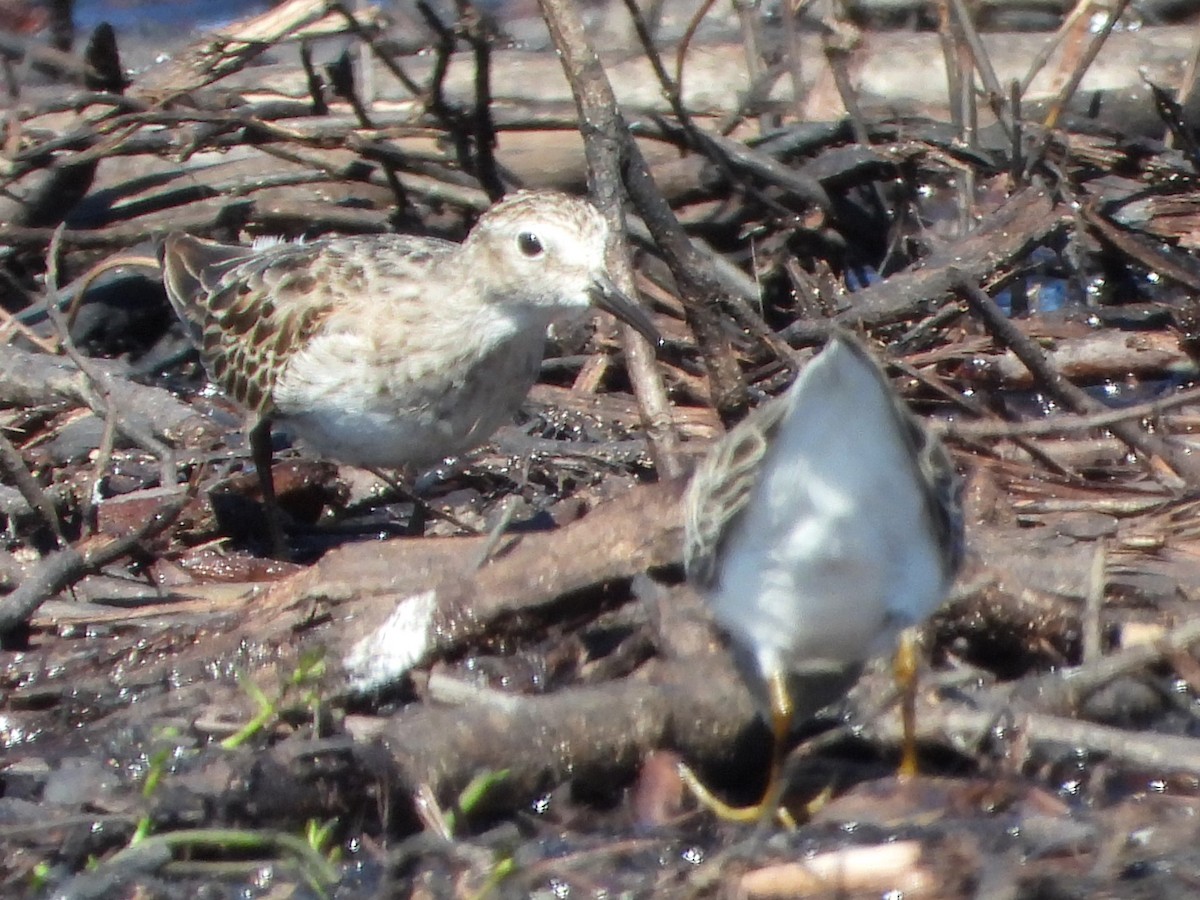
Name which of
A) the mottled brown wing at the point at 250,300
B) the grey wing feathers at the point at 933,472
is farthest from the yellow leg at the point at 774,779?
the mottled brown wing at the point at 250,300

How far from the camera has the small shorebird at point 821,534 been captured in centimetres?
375

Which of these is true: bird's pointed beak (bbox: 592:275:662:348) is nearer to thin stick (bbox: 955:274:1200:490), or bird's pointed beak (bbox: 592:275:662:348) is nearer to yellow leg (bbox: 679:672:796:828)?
thin stick (bbox: 955:274:1200:490)

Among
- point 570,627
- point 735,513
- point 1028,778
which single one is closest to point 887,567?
point 735,513

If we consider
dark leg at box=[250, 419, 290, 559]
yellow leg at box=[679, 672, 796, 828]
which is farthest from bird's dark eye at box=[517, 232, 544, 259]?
yellow leg at box=[679, 672, 796, 828]

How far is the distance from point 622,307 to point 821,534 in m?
1.78

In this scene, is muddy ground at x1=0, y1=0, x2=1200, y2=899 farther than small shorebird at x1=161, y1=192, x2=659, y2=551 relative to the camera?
No

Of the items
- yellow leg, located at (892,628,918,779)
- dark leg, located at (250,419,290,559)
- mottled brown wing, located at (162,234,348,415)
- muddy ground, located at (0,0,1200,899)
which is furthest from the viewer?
mottled brown wing, located at (162,234,348,415)

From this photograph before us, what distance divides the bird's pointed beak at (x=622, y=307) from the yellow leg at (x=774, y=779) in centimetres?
149

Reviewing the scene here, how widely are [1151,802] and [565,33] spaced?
2987 millimetres

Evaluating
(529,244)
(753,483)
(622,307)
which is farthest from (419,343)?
Answer: (753,483)

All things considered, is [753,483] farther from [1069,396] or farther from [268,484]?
[268,484]

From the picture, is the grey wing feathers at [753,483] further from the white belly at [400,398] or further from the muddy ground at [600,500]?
the white belly at [400,398]

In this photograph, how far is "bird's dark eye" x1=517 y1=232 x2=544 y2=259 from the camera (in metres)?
5.94

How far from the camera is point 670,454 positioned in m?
5.70
